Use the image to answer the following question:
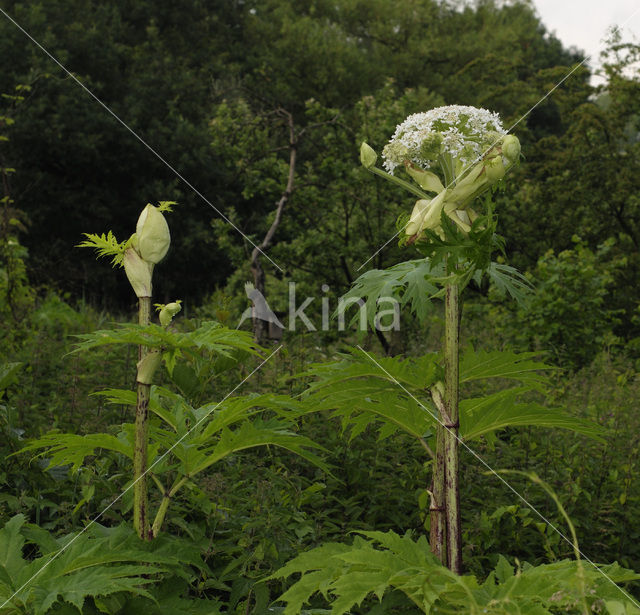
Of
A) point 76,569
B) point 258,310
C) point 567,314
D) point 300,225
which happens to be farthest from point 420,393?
point 300,225

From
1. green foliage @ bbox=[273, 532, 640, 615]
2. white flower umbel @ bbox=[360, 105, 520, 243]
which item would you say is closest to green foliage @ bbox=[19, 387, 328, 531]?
green foliage @ bbox=[273, 532, 640, 615]

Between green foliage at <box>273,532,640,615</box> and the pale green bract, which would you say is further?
the pale green bract

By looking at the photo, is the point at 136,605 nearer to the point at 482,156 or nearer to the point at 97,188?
the point at 482,156

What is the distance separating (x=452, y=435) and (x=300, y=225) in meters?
8.23

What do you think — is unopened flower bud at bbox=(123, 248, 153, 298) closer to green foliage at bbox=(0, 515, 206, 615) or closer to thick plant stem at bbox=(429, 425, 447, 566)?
green foliage at bbox=(0, 515, 206, 615)

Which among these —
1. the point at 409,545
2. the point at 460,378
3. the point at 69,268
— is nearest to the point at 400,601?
the point at 409,545

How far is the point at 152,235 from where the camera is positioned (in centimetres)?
181

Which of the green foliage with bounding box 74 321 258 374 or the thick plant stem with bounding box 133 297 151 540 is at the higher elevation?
the green foliage with bounding box 74 321 258 374

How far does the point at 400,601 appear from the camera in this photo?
179cm

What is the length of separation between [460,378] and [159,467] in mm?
983

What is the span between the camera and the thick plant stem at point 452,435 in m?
1.96

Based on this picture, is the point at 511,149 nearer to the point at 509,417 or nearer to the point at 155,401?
the point at 509,417

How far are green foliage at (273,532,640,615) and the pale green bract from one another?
1.17m

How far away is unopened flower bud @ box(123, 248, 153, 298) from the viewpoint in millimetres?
1828
